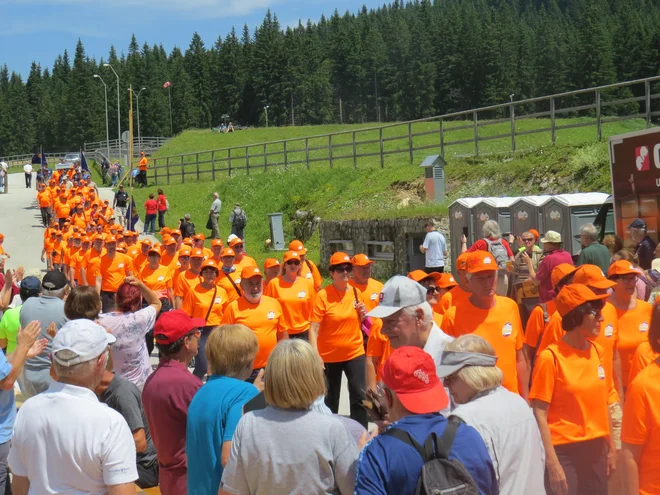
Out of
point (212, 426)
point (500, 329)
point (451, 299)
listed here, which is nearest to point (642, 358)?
point (500, 329)

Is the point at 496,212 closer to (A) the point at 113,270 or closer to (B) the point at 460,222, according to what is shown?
(B) the point at 460,222

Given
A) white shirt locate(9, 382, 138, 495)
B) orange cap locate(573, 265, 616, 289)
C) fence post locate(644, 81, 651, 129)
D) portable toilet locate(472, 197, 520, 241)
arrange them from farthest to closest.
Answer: fence post locate(644, 81, 651, 129), portable toilet locate(472, 197, 520, 241), orange cap locate(573, 265, 616, 289), white shirt locate(9, 382, 138, 495)

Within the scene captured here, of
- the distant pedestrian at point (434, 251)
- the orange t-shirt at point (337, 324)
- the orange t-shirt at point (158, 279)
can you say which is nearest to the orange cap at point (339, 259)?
the orange t-shirt at point (337, 324)

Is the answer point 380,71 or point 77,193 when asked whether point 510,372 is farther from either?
point 380,71

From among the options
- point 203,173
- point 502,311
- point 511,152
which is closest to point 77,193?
point 203,173

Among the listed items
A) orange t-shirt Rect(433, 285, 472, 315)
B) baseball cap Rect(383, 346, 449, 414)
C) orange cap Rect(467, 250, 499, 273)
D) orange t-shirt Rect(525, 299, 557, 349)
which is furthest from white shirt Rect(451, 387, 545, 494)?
orange t-shirt Rect(525, 299, 557, 349)

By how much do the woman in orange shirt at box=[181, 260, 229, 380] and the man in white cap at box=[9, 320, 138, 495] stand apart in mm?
5661

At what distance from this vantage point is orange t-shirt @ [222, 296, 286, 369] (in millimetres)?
7773

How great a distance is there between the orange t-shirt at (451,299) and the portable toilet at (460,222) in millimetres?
9151

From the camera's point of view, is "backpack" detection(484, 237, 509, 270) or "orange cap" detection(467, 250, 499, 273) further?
"backpack" detection(484, 237, 509, 270)

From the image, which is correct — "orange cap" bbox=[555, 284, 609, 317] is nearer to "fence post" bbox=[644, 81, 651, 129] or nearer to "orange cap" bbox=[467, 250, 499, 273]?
"orange cap" bbox=[467, 250, 499, 273]

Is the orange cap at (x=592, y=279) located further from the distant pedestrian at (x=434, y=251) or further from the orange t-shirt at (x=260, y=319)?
the distant pedestrian at (x=434, y=251)

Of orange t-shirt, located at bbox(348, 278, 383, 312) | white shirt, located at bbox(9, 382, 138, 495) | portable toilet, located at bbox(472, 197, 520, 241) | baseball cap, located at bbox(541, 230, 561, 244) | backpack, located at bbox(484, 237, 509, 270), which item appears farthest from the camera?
portable toilet, located at bbox(472, 197, 520, 241)

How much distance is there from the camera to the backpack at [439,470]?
290 cm
